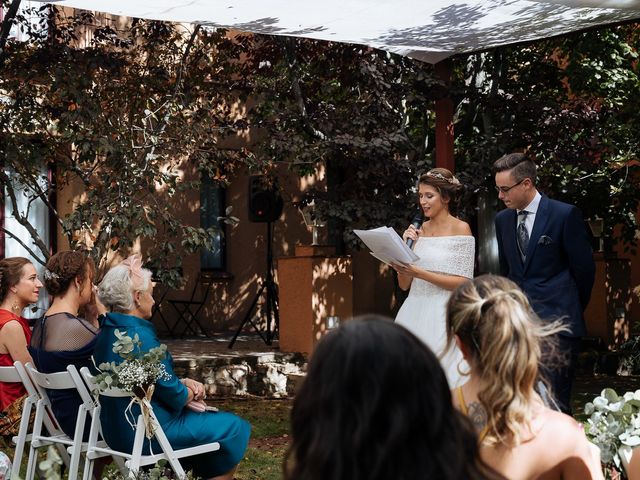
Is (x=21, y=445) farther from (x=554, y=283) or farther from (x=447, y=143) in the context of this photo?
(x=447, y=143)

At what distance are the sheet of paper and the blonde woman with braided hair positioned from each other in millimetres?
3052

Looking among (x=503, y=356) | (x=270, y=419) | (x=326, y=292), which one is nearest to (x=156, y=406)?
(x=503, y=356)

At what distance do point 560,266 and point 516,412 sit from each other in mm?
2945

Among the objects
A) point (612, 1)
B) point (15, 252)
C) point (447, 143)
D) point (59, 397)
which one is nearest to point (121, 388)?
point (59, 397)

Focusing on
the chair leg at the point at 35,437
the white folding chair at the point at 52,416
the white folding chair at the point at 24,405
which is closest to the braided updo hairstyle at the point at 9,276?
the white folding chair at the point at 24,405

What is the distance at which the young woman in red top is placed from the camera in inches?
229

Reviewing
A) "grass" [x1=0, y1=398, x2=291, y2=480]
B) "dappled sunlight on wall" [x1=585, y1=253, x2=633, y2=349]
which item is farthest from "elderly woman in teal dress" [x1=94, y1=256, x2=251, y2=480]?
"dappled sunlight on wall" [x1=585, y1=253, x2=633, y2=349]

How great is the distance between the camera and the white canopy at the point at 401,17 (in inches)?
239

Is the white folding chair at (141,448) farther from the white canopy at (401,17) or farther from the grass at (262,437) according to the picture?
the white canopy at (401,17)

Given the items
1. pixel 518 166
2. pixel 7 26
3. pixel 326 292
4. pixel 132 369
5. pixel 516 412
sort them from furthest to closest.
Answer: pixel 326 292 < pixel 7 26 < pixel 518 166 < pixel 132 369 < pixel 516 412

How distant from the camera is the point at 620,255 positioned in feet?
51.8

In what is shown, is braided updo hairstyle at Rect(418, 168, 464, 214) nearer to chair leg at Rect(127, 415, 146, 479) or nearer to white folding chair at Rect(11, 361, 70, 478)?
chair leg at Rect(127, 415, 146, 479)

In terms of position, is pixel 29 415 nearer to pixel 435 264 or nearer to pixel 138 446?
pixel 138 446

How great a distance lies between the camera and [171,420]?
487cm
